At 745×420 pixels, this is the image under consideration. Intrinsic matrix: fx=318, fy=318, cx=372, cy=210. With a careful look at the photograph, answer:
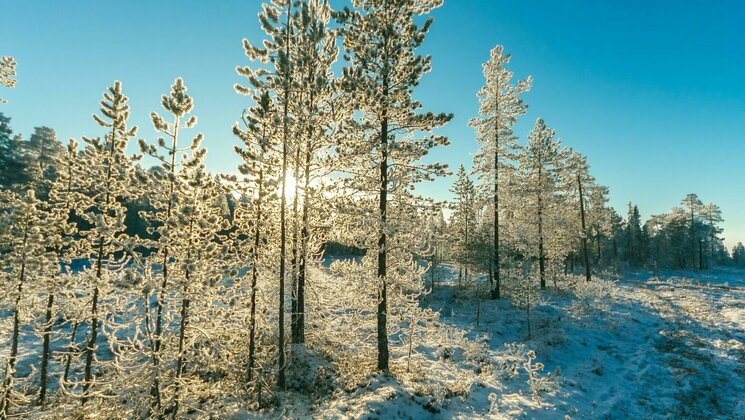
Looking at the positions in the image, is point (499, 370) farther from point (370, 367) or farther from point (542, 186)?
point (542, 186)

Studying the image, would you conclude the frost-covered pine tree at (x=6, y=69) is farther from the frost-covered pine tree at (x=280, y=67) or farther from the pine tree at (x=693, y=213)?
the pine tree at (x=693, y=213)

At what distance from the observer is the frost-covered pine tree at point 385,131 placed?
11.9 metres

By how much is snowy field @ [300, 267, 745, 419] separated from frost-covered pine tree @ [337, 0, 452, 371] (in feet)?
8.78

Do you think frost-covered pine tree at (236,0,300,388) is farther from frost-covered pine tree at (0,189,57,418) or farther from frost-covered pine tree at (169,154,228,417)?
frost-covered pine tree at (0,189,57,418)

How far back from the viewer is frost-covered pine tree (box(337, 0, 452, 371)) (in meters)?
11.9

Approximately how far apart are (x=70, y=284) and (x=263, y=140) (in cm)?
854

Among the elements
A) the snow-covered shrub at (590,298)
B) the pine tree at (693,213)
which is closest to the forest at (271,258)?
the snow-covered shrub at (590,298)

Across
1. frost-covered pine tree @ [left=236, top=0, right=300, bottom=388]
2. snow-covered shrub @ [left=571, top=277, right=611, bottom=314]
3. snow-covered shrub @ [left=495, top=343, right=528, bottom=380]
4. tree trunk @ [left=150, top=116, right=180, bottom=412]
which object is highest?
frost-covered pine tree @ [left=236, top=0, right=300, bottom=388]

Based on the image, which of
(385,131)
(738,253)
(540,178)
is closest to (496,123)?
(540,178)

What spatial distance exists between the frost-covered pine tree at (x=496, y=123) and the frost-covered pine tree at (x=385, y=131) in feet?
45.4

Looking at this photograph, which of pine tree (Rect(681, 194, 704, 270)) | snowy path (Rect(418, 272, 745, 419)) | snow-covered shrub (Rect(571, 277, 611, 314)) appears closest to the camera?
snowy path (Rect(418, 272, 745, 419))

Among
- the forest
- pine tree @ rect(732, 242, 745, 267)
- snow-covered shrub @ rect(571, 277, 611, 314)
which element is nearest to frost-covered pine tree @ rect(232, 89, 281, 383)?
the forest

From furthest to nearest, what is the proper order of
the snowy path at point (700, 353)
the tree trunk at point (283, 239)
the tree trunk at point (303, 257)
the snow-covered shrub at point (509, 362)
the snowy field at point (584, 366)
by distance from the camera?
the snow-covered shrub at point (509, 362)
the tree trunk at point (303, 257)
the snowy path at point (700, 353)
the snowy field at point (584, 366)
the tree trunk at point (283, 239)

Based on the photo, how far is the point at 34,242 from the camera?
12.3m
